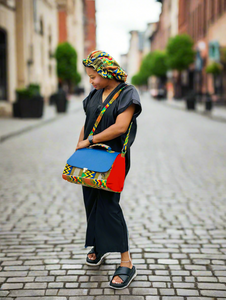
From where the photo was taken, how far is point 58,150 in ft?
35.4

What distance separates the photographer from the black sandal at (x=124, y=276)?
3.19m

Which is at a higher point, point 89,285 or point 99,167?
point 99,167

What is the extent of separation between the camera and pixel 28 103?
19750 mm

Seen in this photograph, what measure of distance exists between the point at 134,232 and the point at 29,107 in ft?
52.9

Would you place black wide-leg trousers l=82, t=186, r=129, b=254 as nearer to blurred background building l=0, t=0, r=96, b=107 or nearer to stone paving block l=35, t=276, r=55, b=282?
stone paving block l=35, t=276, r=55, b=282

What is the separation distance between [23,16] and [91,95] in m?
24.2

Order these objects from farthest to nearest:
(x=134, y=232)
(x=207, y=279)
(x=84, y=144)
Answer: (x=134, y=232) → (x=207, y=279) → (x=84, y=144)

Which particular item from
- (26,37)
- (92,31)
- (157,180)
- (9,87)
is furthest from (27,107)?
(92,31)

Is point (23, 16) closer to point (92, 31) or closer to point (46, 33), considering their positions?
point (46, 33)

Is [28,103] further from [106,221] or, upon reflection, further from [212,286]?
[212,286]

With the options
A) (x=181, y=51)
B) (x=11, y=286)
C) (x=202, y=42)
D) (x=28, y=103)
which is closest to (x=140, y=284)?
(x=11, y=286)

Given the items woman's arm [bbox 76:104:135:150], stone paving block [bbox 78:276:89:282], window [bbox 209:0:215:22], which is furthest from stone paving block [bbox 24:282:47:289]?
window [bbox 209:0:215:22]

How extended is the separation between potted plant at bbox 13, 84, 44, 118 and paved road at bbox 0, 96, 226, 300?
10685 mm

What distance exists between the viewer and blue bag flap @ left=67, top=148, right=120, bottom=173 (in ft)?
9.91
